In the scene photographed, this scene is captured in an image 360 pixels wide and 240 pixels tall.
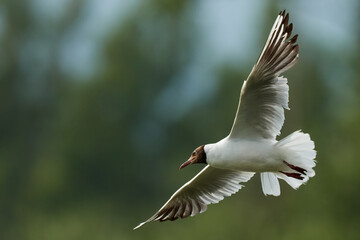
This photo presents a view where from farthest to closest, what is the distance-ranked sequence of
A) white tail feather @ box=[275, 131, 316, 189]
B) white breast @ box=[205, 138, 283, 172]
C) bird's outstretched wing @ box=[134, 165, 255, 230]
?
bird's outstretched wing @ box=[134, 165, 255, 230] < white breast @ box=[205, 138, 283, 172] < white tail feather @ box=[275, 131, 316, 189]

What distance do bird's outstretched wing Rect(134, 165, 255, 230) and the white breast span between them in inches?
37.7

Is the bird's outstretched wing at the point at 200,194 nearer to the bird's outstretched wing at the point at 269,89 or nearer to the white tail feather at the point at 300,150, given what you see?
the bird's outstretched wing at the point at 269,89

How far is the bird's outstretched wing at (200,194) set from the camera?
334 inches

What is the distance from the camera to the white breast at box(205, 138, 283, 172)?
740cm

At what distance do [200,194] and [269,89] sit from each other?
168 cm

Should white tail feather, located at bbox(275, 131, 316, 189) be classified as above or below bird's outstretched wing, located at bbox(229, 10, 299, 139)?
below

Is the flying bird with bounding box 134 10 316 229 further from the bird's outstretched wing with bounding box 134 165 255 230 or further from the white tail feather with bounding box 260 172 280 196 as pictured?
the bird's outstretched wing with bounding box 134 165 255 230

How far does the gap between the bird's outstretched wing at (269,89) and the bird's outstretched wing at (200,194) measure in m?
0.95

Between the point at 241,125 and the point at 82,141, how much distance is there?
25836 millimetres

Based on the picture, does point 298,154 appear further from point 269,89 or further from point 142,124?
point 142,124

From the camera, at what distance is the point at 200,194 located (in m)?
8.56

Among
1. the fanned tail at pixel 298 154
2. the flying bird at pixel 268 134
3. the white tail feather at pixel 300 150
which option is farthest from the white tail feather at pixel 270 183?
the white tail feather at pixel 300 150

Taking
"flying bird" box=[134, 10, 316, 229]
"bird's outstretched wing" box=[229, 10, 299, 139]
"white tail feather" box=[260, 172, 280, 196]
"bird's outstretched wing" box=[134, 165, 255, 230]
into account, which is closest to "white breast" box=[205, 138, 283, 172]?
"flying bird" box=[134, 10, 316, 229]

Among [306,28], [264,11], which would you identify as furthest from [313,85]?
[306,28]
